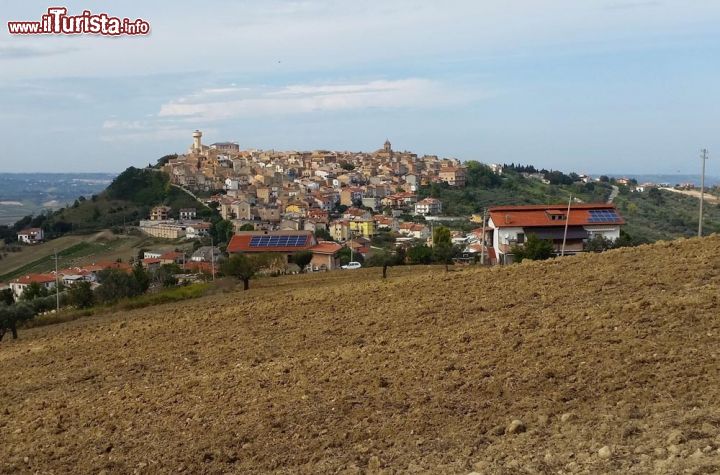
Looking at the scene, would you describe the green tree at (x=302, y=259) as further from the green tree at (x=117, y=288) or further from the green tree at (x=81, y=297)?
the green tree at (x=81, y=297)

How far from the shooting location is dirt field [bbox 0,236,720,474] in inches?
250

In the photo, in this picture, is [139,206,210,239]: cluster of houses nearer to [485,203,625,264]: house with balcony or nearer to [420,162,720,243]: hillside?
[420,162,720,243]: hillside

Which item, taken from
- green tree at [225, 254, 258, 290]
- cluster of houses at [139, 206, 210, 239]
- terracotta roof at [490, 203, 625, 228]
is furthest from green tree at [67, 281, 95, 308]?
cluster of houses at [139, 206, 210, 239]

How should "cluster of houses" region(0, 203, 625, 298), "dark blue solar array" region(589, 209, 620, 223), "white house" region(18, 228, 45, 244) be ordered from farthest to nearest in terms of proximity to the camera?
"white house" region(18, 228, 45, 244) → "dark blue solar array" region(589, 209, 620, 223) → "cluster of houses" region(0, 203, 625, 298)

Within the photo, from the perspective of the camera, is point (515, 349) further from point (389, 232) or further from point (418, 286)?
point (389, 232)

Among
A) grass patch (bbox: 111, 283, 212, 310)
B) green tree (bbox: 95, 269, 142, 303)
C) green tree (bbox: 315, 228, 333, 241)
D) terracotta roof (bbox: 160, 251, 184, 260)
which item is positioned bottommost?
terracotta roof (bbox: 160, 251, 184, 260)

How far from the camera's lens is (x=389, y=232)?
83500 millimetres

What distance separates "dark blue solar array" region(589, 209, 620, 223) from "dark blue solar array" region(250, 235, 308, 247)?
20.7 meters

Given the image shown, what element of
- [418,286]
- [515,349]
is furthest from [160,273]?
[515,349]

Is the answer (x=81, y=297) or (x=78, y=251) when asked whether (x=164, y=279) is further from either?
(x=78, y=251)

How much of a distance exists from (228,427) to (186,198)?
102200mm

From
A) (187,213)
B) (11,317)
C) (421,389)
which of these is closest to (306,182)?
(187,213)

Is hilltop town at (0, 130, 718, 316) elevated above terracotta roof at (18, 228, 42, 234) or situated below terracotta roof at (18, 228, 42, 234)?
above

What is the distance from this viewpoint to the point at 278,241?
51.6 meters
